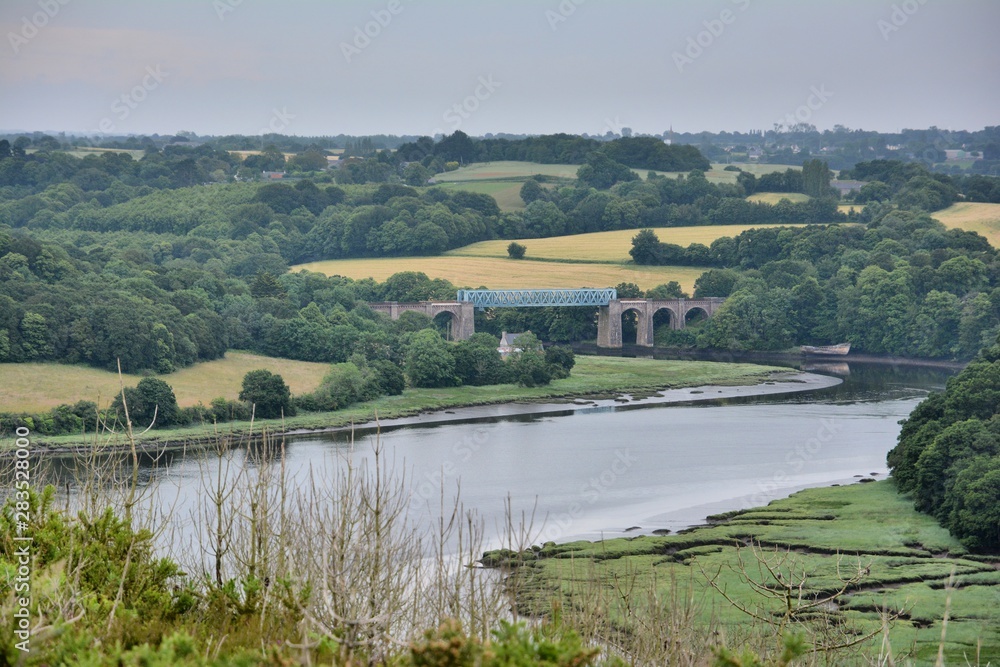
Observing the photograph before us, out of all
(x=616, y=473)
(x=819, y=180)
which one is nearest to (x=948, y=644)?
(x=616, y=473)

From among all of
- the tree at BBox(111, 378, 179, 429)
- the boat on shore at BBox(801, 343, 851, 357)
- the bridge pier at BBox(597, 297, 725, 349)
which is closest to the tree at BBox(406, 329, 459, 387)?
the tree at BBox(111, 378, 179, 429)

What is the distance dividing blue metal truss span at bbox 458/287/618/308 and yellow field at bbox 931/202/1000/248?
25.6 metres

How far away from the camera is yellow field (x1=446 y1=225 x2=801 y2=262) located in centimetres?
8619

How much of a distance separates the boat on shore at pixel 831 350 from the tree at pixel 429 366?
80.9 ft

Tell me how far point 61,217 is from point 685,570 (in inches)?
3198

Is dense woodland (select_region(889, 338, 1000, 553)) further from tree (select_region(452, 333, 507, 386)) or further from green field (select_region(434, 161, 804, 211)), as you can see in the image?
green field (select_region(434, 161, 804, 211))

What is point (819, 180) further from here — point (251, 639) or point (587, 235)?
point (251, 639)

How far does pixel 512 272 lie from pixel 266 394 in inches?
1419

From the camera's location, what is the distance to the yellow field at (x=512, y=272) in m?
78.9

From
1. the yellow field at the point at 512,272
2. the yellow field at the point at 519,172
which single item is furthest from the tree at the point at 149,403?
the yellow field at the point at 519,172

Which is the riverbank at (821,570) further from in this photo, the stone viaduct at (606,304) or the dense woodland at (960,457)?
the stone viaduct at (606,304)

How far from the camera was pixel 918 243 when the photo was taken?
7850 cm

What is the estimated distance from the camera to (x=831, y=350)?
70688 millimetres

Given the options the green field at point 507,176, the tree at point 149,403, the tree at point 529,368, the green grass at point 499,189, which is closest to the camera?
the tree at point 149,403
